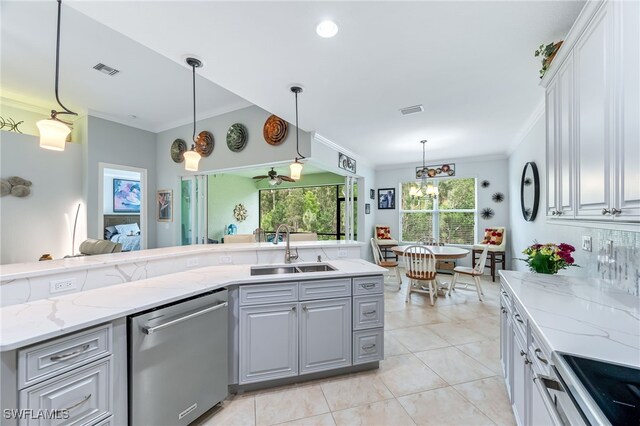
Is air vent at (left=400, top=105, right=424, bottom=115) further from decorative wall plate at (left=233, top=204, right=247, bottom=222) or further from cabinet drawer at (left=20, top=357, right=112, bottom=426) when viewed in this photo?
decorative wall plate at (left=233, top=204, right=247, bottom=222)

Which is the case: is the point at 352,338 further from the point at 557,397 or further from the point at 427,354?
the point at 557,397

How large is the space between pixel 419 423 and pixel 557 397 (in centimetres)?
117

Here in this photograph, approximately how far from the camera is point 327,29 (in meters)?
1.84

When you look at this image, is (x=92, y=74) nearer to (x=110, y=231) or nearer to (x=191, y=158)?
(x=191, y=158)

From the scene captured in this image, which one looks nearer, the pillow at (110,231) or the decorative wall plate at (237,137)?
the decorative wall plate at (237,137)

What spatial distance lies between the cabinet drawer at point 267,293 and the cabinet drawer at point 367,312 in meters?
0.57

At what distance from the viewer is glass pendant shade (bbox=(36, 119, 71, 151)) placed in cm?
169

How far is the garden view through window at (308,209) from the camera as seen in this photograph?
7762mm

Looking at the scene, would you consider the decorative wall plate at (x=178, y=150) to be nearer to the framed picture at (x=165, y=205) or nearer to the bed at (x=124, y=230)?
the framed picture at (x=165, y=205)

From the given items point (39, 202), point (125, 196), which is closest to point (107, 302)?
point (39, 202)

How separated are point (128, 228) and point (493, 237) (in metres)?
8.00

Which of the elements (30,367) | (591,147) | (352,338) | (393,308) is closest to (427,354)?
(352,338)

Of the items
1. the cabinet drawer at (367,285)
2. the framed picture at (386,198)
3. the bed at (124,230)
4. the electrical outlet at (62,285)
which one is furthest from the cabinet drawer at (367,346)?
the bed at (124,230)

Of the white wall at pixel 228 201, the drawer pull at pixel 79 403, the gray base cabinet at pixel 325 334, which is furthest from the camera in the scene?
the white wall at pixel 228 201
